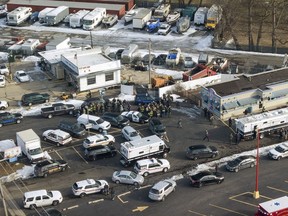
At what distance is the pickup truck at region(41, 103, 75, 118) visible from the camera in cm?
5797

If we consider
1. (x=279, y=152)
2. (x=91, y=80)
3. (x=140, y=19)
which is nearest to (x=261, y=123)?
(x=279, y=152)

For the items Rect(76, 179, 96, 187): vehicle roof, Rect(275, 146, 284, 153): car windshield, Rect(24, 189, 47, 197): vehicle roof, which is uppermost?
Rect(275, 146, 284, 153): car windshield

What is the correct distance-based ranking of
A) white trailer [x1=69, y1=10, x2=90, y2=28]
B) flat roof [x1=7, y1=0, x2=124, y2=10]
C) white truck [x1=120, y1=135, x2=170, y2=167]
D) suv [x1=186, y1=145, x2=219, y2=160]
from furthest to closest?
flat roof [x1=7, y1=0, x2=124, y2=10] < white trailer [x1=69, y1=10, x2=90, y2=28] < suv [x1=186, y1=145, x2=219, y2=160] < white truck [x1=120, y1=135, x2=170, y2=167]

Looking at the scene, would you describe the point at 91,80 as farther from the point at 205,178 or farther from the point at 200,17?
the point at 200,17

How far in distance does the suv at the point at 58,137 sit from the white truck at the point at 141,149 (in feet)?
19.2

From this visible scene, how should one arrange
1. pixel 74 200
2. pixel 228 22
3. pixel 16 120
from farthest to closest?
pixel 228 22 → pixel 16 120 → pixel 74 200

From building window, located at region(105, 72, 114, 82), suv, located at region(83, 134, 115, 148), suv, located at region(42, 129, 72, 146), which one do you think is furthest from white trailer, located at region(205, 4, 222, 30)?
suv, located at region(42, 129, 72, 146)

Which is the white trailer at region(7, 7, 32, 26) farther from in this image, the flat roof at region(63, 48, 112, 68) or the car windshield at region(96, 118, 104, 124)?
the car windshield at region(96, 118, 104, 124)

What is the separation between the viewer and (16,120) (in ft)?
187

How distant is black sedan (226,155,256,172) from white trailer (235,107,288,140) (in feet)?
14.3

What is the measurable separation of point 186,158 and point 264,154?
22.5 ft

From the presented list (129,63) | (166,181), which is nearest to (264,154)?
(166,181)

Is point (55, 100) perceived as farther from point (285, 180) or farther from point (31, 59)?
point (285, 180)

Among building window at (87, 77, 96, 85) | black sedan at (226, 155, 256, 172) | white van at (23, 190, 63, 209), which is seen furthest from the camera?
building window at (87, 77, 96, 85)
